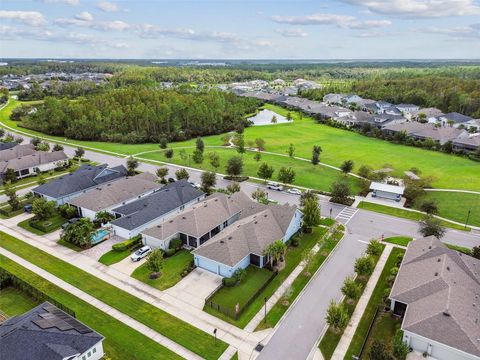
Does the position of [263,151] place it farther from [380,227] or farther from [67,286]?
[67,286]

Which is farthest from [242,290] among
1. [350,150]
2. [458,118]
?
[458,118]

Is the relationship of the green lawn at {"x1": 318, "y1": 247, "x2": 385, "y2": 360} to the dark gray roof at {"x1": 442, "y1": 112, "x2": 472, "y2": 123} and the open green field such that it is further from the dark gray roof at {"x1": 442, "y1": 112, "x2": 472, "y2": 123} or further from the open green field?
the dark gray roof at {"x1": 442, "y1": 112, "x2": 472, "y2": 123}

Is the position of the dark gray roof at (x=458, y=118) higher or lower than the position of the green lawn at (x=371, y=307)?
higher

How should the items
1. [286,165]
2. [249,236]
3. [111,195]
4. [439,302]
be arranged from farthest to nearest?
[286,165], [111,195], [249,236], [439,302]

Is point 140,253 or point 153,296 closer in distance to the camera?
point 153,296

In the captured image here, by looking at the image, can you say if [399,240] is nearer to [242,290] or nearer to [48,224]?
[242,290]

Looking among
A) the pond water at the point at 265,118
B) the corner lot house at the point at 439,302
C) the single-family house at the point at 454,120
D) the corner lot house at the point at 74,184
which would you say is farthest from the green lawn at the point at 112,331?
the single-family house at the point at 454,120

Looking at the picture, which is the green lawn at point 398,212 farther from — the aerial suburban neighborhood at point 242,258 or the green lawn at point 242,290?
the green lawn at point 242,290
